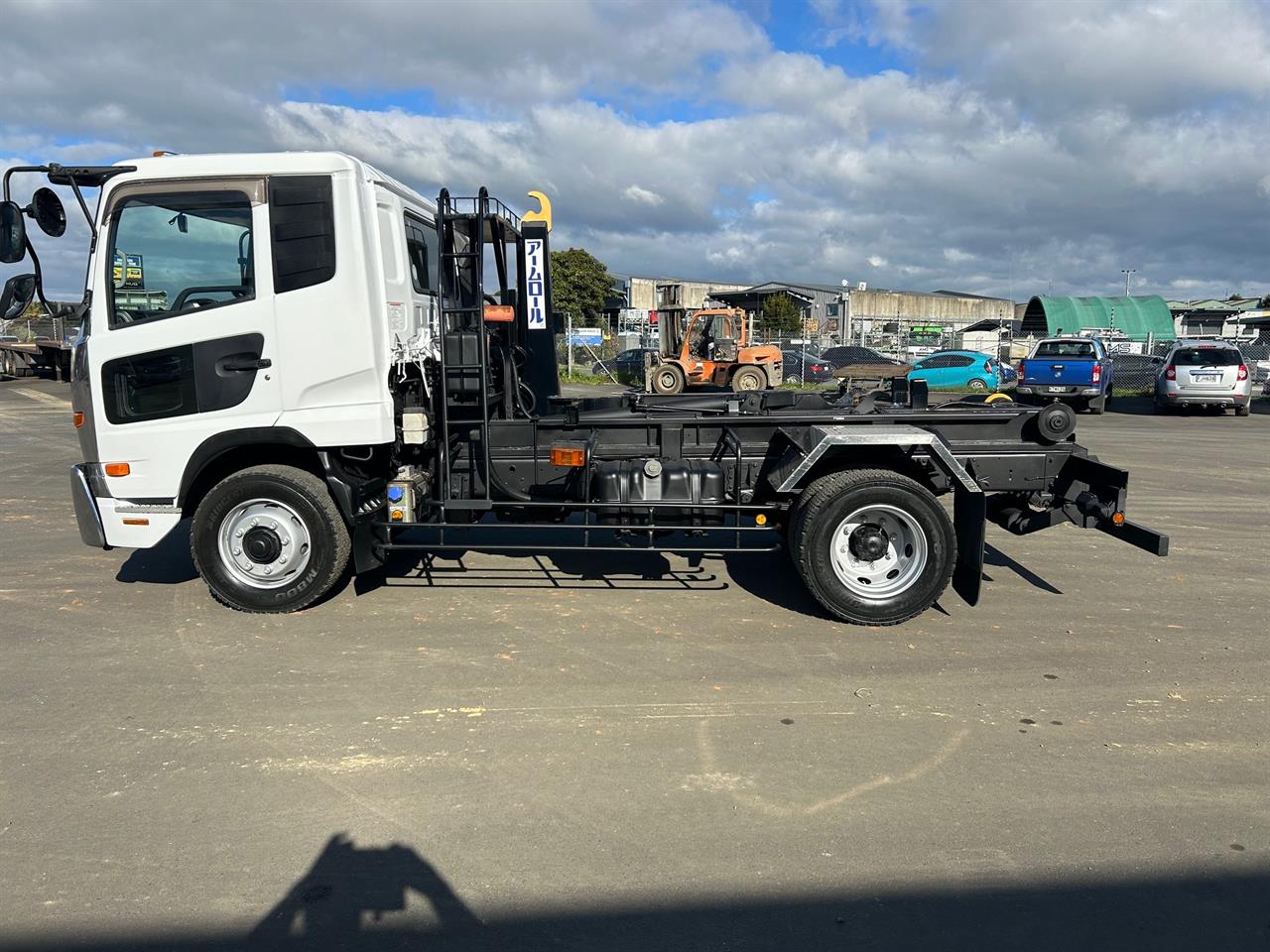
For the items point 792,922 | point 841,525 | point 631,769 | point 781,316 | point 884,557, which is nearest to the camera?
point 792,922

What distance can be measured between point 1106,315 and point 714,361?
3491 centimetres

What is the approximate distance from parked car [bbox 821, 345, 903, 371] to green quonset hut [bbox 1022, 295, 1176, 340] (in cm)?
1903

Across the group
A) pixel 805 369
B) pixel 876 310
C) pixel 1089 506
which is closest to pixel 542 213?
pixel 1089 506

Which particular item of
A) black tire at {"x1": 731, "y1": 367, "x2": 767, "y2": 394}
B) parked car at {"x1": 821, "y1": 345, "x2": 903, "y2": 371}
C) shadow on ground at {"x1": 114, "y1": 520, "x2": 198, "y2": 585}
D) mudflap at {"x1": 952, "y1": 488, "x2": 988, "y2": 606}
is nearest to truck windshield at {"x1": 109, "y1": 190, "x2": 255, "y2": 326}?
shadow on ground at {"x1": 114, "y1": 520, "x2": 198, "y2": 585}

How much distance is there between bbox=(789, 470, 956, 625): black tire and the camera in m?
5.43

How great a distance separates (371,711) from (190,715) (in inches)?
34.8

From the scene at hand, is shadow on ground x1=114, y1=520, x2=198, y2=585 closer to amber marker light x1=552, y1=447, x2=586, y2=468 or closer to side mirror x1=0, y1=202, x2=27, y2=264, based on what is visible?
side mirror x1=0, y1=202, x2=27, y2=264

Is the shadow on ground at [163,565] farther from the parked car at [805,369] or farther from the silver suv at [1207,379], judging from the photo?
the parked car at [805,369]

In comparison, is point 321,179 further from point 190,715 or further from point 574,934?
point 574,934

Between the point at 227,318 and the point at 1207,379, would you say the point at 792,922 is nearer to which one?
the point at 227,318

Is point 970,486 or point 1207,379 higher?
point 1207,379

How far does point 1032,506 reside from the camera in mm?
6020

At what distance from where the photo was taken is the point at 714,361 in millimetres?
25109

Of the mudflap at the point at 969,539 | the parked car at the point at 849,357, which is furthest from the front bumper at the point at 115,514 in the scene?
the parked car at the point at 849,357
